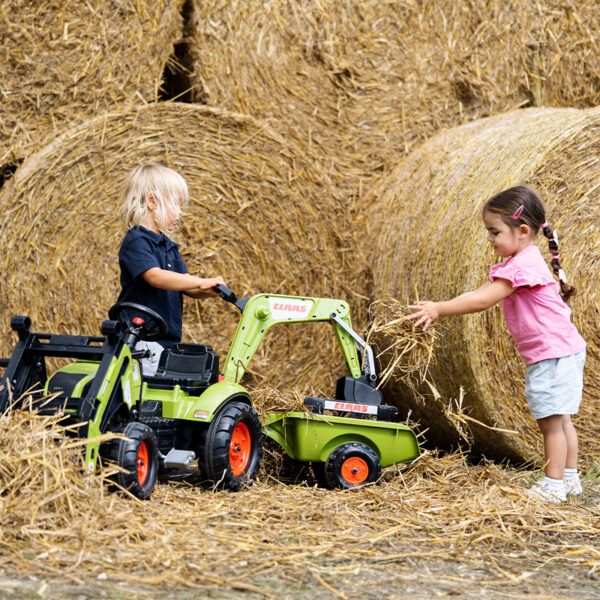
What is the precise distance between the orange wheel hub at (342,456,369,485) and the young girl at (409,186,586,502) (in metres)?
0.66

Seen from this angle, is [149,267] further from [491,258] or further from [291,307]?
[491,258]

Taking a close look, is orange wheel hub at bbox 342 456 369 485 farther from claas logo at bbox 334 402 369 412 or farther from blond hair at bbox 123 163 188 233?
blond hair at bbox 123 163 188 233

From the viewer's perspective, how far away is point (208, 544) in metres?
2.78

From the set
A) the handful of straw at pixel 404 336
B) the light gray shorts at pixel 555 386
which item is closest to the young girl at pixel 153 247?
the handful of straw at pixel 404 336

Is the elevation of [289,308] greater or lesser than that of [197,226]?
lesser

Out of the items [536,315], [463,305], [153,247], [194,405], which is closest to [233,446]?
[194,405]

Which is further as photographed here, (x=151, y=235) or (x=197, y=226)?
(x=197, y=226)

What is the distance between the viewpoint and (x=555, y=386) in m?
3.98

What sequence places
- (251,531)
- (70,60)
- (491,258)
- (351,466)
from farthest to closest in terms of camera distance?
1. (70,60)
2. (491,258)
3. (351,466)
4. (251,531)

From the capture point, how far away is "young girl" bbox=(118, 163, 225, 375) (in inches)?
154

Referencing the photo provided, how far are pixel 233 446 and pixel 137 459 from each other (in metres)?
0.61

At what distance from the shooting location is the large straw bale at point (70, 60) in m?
4.59

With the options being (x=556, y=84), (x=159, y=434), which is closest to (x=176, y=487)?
(x=159, y=434)

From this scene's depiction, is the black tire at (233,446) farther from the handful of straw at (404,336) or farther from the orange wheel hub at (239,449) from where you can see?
the handful of straw at (404,336)
